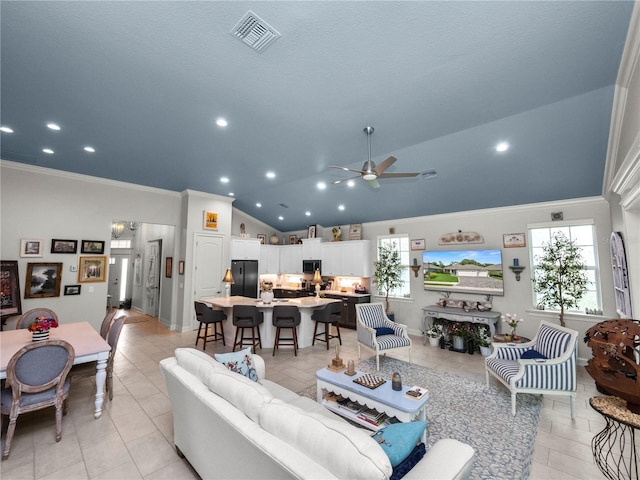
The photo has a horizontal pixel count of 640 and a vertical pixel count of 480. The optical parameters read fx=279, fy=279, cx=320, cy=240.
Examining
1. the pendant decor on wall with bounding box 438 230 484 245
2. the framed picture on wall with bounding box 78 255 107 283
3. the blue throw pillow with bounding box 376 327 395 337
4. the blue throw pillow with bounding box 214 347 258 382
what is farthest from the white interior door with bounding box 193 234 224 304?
the pendant decor on wall with bounding box 438 230 484 245

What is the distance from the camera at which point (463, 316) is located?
→ 5281 millimetres

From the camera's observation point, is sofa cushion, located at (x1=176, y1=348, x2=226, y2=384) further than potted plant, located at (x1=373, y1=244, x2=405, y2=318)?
No

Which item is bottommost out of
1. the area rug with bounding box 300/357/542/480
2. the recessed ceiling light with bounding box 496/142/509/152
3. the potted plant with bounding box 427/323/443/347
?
the area rug with bounding box 300/357/542/480

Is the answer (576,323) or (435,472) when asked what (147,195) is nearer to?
(435,472)

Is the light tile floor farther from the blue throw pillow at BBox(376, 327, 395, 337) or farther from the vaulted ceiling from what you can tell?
the vaulted ceiling

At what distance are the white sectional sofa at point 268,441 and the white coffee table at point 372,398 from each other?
3.49ft

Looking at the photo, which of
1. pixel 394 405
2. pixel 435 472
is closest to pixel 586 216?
pixel 394 405

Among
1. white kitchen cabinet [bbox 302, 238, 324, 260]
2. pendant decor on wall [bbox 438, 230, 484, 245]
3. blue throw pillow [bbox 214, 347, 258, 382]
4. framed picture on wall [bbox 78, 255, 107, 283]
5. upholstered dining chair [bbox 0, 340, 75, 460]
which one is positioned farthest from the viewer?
white kitchen cabinet [bbox 302, 238, 324, 260]

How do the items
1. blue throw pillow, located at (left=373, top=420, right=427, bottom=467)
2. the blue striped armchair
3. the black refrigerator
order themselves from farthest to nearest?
the black refrigerator, the blue striped armchair, blue throw pillow, located at (left=373, top=420, right=427, bottom=467)

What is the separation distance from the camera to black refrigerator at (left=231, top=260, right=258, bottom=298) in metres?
7.57

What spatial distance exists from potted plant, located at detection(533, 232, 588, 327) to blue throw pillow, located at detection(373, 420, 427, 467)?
423 centimetres

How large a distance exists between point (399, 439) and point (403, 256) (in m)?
5.75

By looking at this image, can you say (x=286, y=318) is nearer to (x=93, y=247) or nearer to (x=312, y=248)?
(x=312, y=248)

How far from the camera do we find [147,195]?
6.38m
